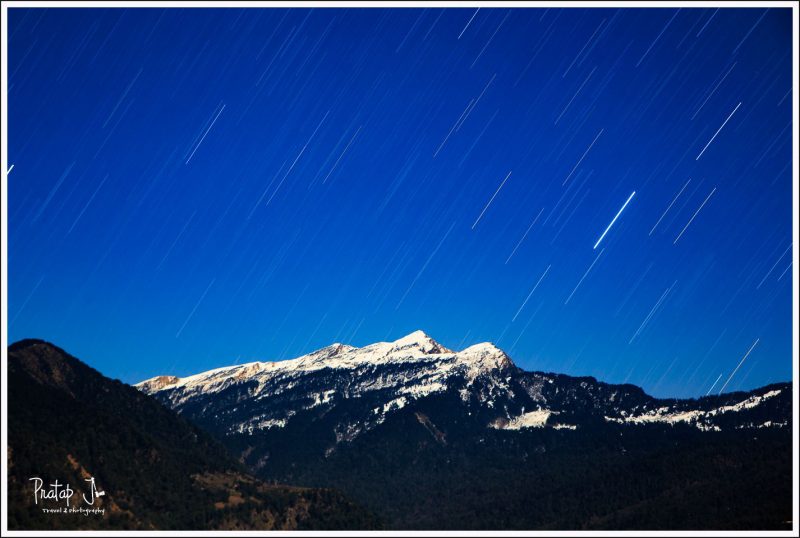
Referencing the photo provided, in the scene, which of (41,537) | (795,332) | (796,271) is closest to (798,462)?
(795,332)

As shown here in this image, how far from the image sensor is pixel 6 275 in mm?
89625

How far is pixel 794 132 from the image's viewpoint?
8406 cm

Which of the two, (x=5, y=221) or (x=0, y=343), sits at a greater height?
(x=5, y=221)

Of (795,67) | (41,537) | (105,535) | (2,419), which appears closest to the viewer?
(795,67)

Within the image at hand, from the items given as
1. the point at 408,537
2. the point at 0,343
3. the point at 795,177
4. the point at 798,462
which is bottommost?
the point at 798,462

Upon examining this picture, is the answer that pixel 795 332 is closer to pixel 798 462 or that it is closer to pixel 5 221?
pixel 798 462

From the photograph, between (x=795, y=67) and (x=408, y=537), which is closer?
(x=795, y=67)

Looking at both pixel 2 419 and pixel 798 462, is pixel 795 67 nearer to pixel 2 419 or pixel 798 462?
pixel 798 462

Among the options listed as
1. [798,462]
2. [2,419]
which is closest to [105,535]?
[2,419]

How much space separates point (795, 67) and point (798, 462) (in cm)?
3936

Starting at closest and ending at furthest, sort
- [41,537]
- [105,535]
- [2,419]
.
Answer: [2,419] → [41,537] → [105,535]

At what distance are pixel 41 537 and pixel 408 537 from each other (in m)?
94.4

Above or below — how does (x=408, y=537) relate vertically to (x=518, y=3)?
below

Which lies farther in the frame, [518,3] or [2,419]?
[2,419]
